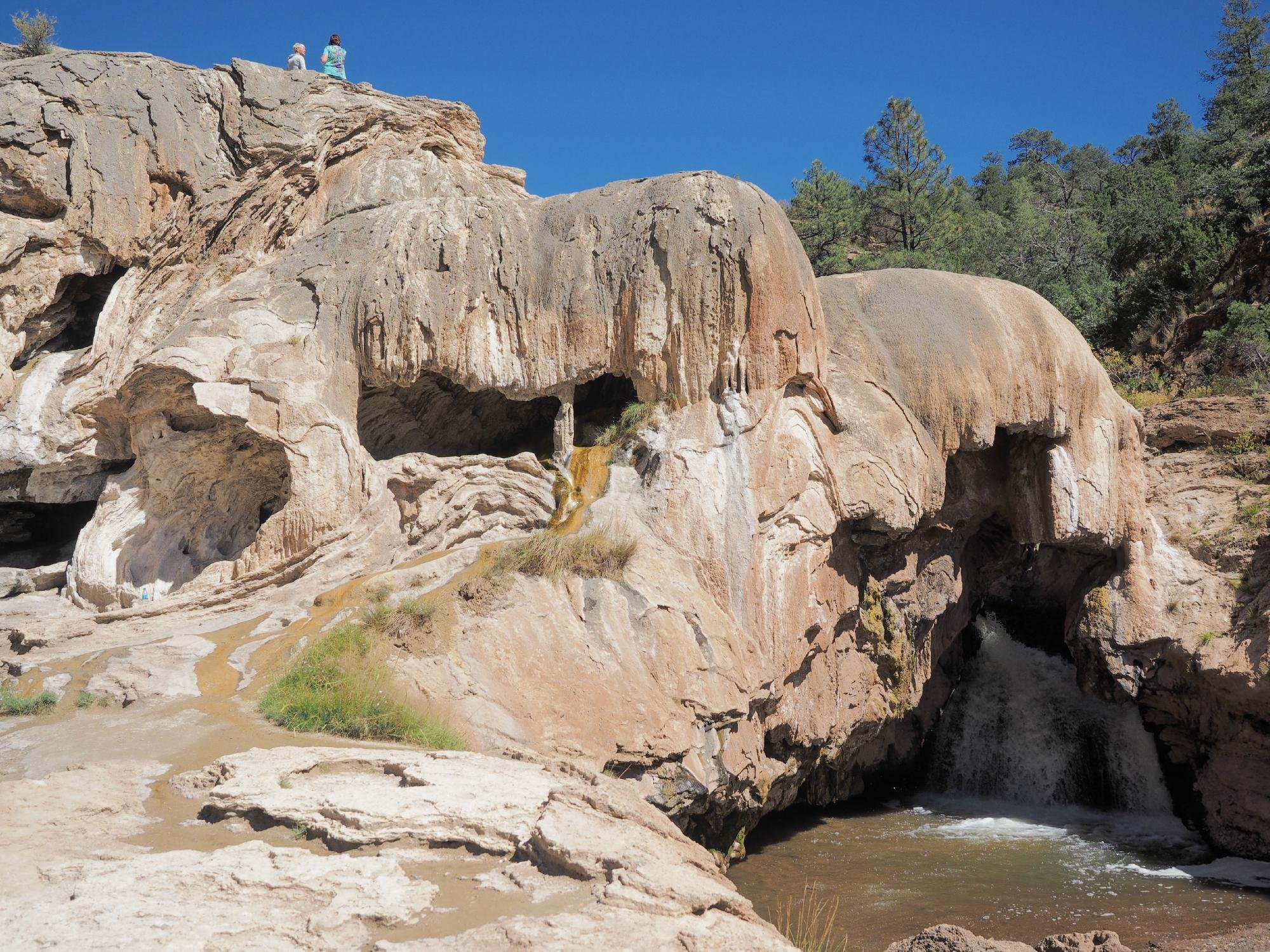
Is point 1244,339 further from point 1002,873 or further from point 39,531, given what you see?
point 39,531

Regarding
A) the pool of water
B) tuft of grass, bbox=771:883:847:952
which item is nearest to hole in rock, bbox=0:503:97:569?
the pool of water

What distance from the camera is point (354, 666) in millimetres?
8469

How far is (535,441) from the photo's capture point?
13695 mm

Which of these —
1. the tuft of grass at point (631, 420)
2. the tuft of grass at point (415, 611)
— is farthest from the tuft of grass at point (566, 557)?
the tuft of grass at point (631, 420)

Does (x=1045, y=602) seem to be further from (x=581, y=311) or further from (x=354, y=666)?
(x=354, y=666)

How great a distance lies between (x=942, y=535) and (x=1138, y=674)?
9.88 ft

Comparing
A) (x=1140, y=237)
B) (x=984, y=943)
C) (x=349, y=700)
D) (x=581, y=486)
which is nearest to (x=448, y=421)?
(x=581, y=486)

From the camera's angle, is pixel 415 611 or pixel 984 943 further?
pixel 415 611

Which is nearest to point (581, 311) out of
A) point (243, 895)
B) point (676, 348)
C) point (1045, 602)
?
point (676, 348)

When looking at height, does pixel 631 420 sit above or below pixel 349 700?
above

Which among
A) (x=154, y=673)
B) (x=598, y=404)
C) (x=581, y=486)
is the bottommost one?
(x=154, y=673)

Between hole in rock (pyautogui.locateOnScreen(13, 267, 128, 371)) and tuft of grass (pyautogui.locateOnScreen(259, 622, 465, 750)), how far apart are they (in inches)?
294

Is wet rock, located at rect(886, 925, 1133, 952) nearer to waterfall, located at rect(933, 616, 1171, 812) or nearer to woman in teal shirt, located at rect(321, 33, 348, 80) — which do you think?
waterfall, located at rect(933, 616, 1171, 812)

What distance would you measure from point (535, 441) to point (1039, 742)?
8628mm
